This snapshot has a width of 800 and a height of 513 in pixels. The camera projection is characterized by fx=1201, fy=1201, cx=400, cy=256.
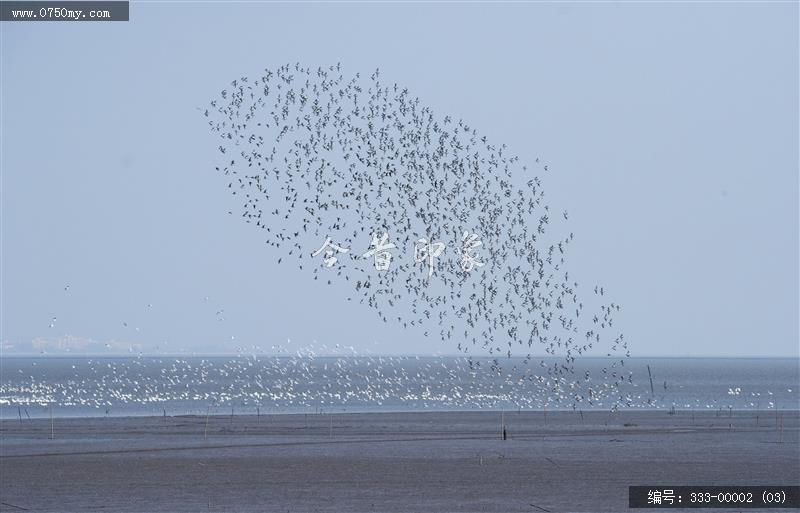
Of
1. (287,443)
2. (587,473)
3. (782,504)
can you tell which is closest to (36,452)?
(287,443)

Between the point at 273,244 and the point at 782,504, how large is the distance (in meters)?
13.3

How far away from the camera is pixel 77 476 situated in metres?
35.2

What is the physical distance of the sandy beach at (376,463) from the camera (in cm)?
2867

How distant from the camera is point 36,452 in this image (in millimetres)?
44219

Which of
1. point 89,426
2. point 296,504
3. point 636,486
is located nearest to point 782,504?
point 636,486

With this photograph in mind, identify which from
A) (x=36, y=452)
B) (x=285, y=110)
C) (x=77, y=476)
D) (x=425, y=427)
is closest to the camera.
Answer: (x=285, y=110)

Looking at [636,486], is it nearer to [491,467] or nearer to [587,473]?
[587,473]

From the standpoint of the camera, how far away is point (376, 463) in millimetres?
39062

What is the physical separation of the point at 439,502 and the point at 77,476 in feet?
41.4

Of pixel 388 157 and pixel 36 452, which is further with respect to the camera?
pixel 36 452

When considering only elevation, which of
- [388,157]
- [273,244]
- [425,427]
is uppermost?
[388,157]

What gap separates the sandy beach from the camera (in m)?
28.7

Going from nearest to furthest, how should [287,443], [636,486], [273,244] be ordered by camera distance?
[273,244], [636,486], [287,443]

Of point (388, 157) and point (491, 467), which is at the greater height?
point (388, 157)
